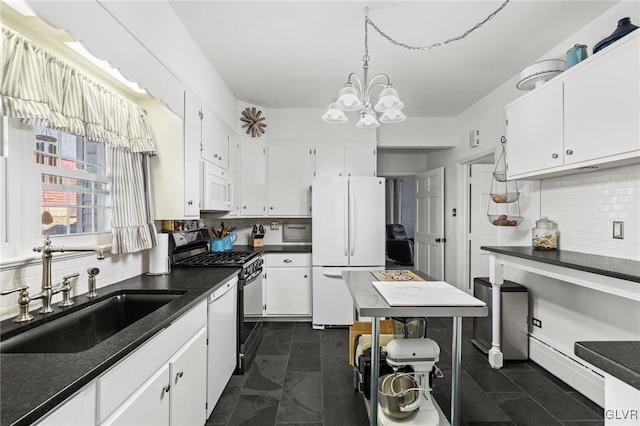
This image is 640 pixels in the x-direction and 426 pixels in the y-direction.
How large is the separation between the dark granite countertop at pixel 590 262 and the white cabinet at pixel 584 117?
613 millimetres

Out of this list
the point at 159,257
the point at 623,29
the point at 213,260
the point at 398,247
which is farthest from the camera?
the point at 398,247

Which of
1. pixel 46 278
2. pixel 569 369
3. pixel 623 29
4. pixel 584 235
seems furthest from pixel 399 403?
pixel 623 29

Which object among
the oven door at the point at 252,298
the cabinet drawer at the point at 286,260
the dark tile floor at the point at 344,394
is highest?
the cabinet drawer at the point at 286,260

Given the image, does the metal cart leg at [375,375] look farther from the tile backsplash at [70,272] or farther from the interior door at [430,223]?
the interior door at [430,223]

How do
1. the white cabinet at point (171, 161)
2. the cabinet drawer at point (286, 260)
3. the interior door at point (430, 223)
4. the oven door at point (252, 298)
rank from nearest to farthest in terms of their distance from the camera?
the white cabinet at point (171, 161) < the oven door at point (252, 298) < the cabinet drawer at point (286, 260) < the interior door at point (430, 223)

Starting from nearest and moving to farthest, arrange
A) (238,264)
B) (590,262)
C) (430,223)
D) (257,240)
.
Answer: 1. (590,262)
2. (238,264)
3. (257,240)
4. (430,223)

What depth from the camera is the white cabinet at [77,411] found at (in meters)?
0.80

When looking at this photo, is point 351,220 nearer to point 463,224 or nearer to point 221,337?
point 463,224

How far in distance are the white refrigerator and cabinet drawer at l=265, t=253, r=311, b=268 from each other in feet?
0.55

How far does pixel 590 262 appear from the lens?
1977 mm

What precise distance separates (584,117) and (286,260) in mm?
3014

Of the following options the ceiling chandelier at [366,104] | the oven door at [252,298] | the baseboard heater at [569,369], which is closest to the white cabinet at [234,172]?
the oven door at [252,298]

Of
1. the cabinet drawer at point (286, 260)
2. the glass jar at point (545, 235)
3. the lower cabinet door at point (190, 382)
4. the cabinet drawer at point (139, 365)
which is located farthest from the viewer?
the cabinet drawer at point (286, 260)

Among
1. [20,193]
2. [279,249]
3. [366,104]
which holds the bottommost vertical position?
[279,249]
